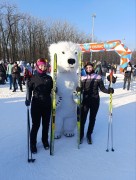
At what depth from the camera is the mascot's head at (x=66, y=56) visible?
15.0ft

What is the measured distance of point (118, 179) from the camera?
3.41 m

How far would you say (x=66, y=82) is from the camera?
4637mm

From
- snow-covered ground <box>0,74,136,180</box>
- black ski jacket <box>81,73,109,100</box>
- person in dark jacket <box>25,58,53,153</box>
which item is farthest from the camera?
black ski jacket <box>81,73,109,100</box>

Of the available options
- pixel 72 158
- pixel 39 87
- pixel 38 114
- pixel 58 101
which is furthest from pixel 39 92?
pixel 72 158

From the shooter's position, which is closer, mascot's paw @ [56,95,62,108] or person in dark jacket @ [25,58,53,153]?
person in dark jacket @ [25,58,53,153]

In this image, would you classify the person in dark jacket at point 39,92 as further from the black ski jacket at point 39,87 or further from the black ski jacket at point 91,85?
the black ski jacket at point 91,85

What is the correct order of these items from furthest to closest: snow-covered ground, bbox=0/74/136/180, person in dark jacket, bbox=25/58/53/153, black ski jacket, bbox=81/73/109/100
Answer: black ski jacket, bbox=81/73/109/100 < person in dark jacket, bbox=25/58/53/153 < snow-covered ground, bbox=0/74/136/180

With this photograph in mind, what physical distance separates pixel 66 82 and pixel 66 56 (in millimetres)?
543

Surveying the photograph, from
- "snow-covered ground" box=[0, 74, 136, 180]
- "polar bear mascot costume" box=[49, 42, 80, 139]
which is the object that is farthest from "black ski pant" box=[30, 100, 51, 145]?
"polar bear mascot costume" box=[49, 42, 80, 139]

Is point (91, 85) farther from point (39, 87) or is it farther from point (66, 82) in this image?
point (39, 87)

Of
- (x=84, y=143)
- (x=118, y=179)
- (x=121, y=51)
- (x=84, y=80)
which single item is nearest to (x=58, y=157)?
(x=84, y=143)

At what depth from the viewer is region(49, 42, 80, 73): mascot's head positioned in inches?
180

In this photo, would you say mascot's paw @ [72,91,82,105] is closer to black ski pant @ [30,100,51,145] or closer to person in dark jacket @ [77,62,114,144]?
person in dark jacket @ [77,62,114,144]

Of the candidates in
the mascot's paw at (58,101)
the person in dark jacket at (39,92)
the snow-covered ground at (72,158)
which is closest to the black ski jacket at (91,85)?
the mascot's paw at (58,101)
